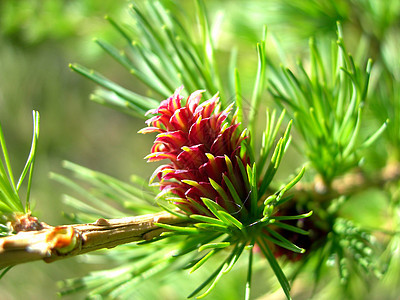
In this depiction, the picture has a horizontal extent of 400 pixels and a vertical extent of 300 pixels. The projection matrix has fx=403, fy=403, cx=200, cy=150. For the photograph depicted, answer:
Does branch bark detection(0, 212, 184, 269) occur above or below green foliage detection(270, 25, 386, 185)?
above

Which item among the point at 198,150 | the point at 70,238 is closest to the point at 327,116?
the point at 198,150

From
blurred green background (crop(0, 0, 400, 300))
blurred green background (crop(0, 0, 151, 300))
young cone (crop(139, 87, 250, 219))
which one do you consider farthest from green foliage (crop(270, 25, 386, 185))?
blurred green background (crop(0, 0, 151, 300))

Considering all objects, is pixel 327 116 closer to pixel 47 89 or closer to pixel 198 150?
pixel 198 150

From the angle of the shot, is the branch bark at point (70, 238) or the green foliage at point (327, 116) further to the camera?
the green foliage at point (327, 116)

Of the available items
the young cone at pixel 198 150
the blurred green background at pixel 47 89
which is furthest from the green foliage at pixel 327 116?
the blurred green background at pixel 47 89

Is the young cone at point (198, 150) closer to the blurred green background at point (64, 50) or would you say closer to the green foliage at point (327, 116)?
the green foliage at point (327, 116)

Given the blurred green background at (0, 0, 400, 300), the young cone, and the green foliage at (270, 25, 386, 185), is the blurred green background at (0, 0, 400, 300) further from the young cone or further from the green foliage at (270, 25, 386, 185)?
the young cone
